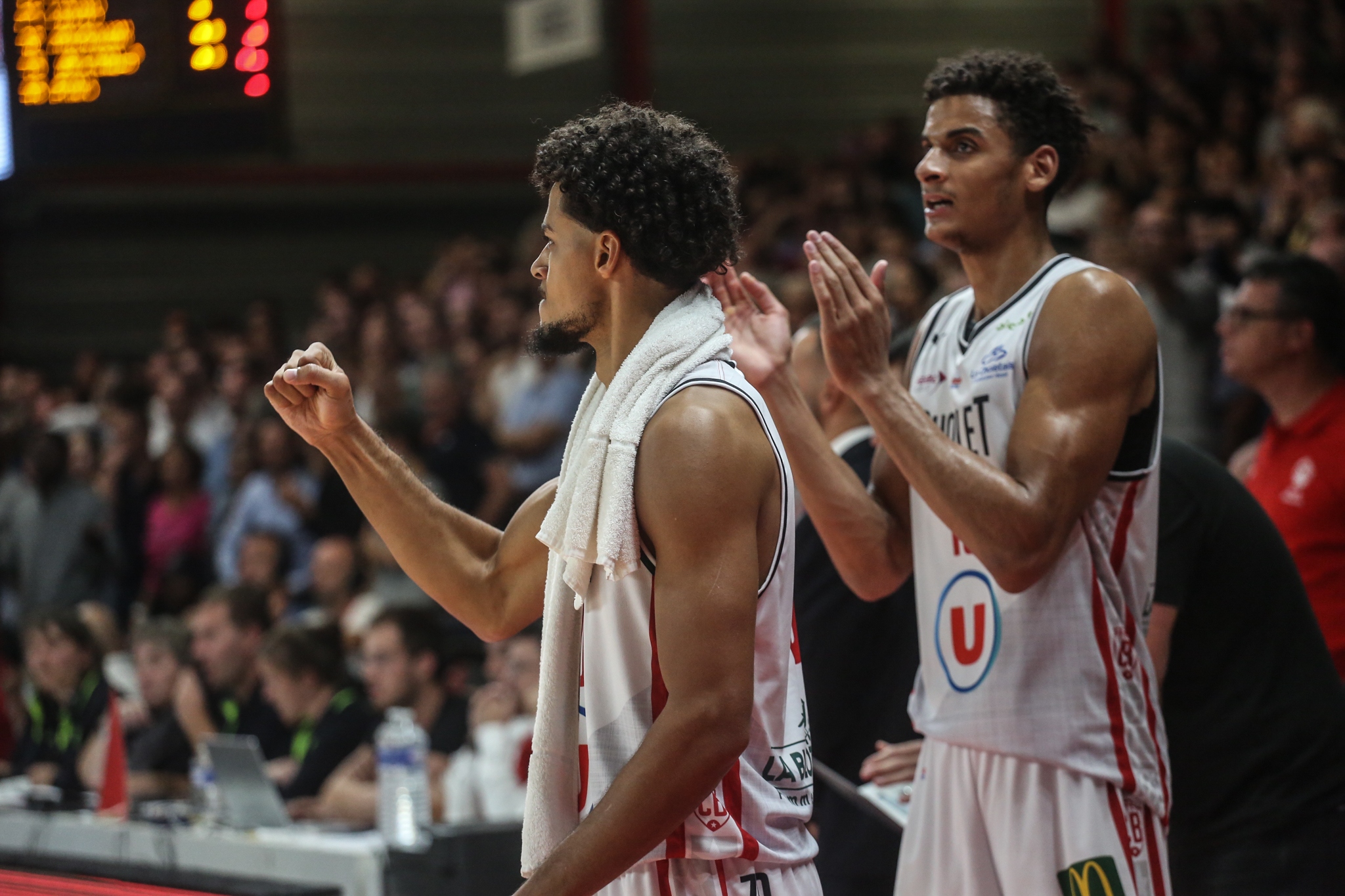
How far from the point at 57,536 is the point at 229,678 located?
330 cm

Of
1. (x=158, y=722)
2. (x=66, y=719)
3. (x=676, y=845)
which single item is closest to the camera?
(x=676, y=845)

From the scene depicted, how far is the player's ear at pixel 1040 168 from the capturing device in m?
3.12

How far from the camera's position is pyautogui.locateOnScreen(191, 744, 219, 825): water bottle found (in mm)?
5185

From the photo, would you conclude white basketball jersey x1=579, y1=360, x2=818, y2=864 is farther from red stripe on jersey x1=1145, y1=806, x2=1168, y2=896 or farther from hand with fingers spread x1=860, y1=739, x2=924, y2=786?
hand with fingers spread x1=860, y1=739, x2=924, y2=786

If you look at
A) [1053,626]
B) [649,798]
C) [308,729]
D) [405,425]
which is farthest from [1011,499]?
[405,425]

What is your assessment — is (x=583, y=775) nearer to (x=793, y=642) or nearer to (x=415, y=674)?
(x=793, y=642)

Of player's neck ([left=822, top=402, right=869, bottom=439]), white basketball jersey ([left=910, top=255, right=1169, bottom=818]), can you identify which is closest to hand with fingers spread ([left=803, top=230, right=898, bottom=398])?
white basketball jersey ([left=910, top=255, right=1169, bottom=818])

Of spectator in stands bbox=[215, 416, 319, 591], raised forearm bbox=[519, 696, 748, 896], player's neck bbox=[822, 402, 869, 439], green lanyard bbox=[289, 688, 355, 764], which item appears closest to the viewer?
raised forearm bbox=[519, 696, 748, 896]

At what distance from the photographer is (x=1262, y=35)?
1141 cm

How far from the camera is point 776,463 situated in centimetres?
231

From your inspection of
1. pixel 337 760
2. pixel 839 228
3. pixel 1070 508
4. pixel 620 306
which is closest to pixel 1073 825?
pixel 1070 508

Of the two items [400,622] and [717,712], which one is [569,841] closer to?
[717,712]

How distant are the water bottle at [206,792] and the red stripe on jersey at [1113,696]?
10.5ft

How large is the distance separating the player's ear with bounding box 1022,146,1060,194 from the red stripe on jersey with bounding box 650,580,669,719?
4.29ft
